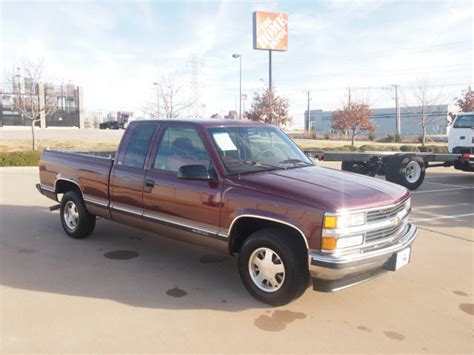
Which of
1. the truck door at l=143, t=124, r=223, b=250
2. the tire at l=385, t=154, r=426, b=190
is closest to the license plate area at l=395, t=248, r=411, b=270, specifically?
the truck door at l=143, t=124, r=223, b=250

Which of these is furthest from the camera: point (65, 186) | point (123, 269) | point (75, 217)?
point (65, 186)

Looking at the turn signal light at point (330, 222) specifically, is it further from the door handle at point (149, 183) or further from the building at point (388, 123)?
the building at point (388, 123)

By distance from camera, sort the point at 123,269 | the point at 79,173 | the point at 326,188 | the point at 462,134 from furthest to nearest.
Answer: the point at 462,134 → the point at 79,173 → the point at 123,269 → the point at 326,188

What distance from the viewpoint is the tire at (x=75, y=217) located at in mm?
6219

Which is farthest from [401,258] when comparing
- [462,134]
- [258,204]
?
[462,134]

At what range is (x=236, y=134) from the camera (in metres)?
4.95

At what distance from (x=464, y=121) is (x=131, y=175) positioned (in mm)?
11827

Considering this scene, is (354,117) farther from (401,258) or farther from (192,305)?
(192,305)

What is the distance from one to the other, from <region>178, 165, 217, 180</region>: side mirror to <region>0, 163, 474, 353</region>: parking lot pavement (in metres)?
1.22

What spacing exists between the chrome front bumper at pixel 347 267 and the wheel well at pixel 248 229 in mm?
298

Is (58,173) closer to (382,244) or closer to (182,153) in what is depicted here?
(182,153)

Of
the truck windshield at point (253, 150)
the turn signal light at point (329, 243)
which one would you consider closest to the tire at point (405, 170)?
the truck windshield at point (253, 150)

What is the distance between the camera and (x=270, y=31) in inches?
1379

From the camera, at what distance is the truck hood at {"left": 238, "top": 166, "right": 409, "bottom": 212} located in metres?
3.80
